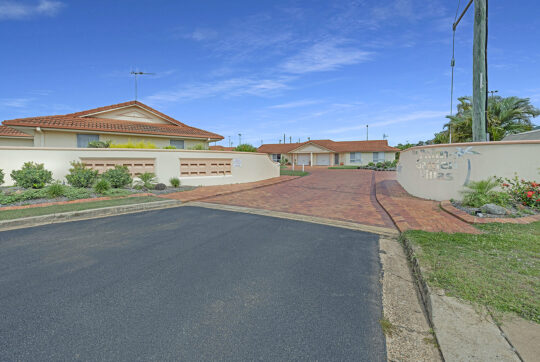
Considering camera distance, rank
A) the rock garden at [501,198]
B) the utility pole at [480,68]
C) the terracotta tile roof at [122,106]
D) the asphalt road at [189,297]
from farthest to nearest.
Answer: the terracotta tile roof at [122,106]
the utility pole at [480,68]
the rock garden at [501,198]
the asphalt road at [189,297]

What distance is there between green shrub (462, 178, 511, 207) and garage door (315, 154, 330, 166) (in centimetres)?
4424

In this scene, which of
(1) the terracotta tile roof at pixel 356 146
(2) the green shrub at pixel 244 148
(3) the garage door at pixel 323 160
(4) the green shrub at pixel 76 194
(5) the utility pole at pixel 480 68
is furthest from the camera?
(3) the garage door at pixel 323 160

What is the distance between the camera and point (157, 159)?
14.5 m

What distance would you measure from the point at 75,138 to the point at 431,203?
18.8 metres

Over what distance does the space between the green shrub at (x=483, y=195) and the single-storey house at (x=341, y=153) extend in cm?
4266

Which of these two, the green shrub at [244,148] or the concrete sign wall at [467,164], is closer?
the concrete sign wall at [467,164]

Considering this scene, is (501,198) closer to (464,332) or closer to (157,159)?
(464,332)

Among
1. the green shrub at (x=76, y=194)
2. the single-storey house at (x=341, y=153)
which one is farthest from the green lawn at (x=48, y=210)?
the single-storey house at (x=341, y=153)

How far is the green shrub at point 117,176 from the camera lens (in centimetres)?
1245

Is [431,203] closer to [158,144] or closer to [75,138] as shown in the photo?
[158,144]

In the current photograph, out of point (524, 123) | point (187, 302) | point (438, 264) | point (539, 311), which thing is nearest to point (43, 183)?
point (187, 302)

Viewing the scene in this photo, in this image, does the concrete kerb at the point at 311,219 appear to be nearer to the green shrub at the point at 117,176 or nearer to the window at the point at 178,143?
the green shrub at the point at 117,176

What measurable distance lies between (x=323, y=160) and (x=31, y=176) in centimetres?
4616


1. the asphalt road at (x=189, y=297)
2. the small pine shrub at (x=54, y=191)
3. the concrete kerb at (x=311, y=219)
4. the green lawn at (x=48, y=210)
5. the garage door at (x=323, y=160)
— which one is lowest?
the asphalt road at (x=189, y=297)
